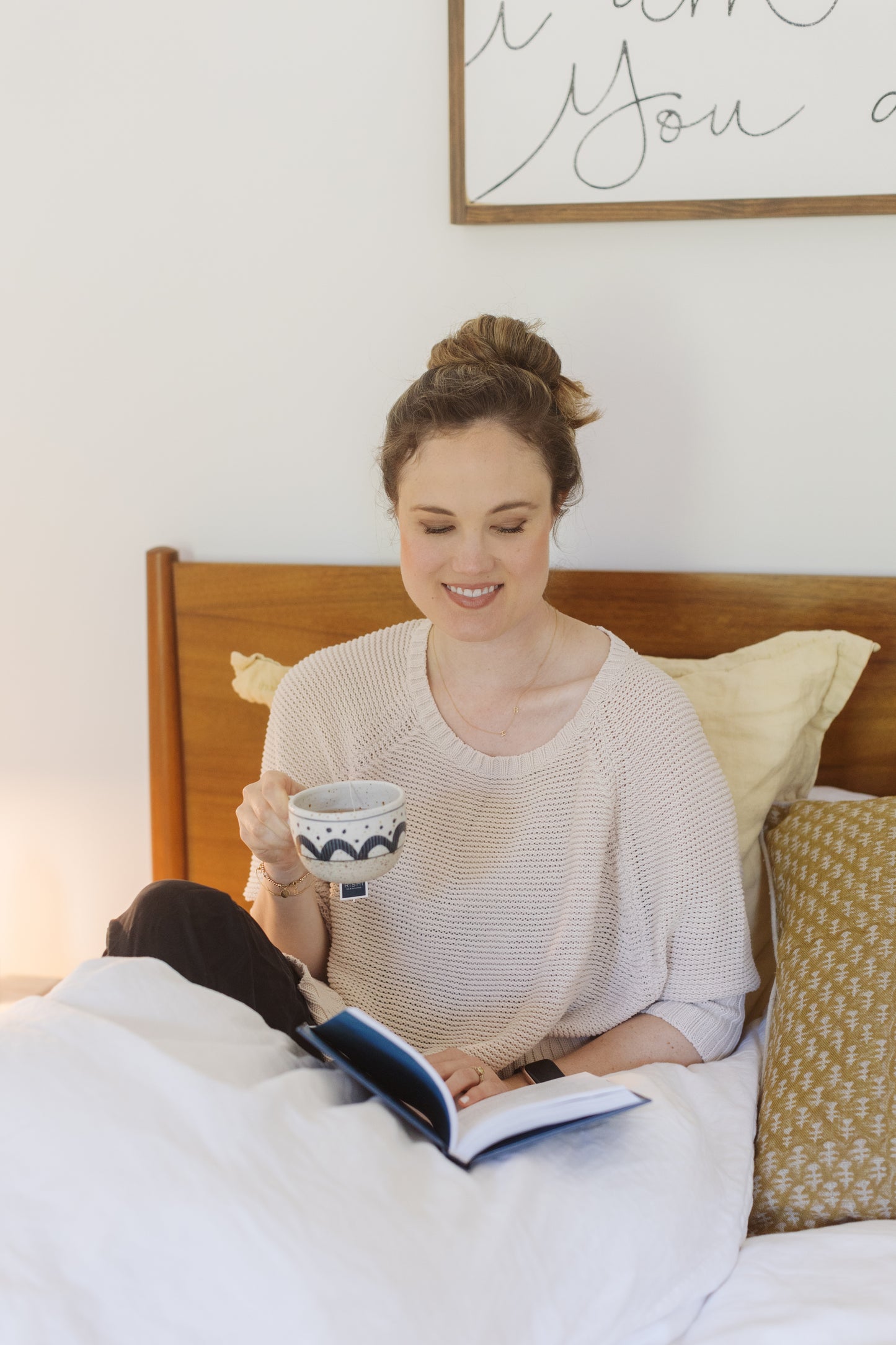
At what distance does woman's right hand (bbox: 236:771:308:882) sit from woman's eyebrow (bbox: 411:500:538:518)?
0.34 meters

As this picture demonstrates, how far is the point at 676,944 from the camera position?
1.29 meters

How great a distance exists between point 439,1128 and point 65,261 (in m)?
1.48

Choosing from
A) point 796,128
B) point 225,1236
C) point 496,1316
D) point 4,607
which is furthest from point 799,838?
point 4,607

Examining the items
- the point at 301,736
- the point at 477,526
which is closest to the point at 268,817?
the point at 301,736

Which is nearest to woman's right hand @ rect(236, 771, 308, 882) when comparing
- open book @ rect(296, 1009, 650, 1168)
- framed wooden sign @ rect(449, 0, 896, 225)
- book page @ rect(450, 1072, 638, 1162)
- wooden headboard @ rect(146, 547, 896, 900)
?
open book @ rect(296, 1009, 650, 1168)

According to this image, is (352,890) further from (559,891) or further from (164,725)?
(164,725)

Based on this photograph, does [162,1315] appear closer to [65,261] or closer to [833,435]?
[833,435]

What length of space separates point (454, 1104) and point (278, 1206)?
191 millimetres

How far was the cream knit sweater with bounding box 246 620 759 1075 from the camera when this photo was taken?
4.21 ft

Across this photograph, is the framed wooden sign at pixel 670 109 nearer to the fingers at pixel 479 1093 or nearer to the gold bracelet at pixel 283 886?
the gold bracelet at pixel 283 886

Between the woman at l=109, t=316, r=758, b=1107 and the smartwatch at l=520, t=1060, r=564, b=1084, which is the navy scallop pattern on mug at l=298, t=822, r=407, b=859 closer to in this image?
the woman at l=109, t=316, r=758, b=1107

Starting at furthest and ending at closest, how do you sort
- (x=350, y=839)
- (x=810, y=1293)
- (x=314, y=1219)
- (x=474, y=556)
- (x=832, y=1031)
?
(x=474, y=556) < (x=832, y=1031) < (x=350, y=839) < (x=810, y=1293) < (x=314, y=1219)

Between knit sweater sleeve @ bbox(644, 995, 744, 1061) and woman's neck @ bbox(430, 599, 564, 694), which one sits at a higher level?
woman's neck @ bbox(430, 599, 564, 694)

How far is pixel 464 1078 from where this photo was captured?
1148 mm
